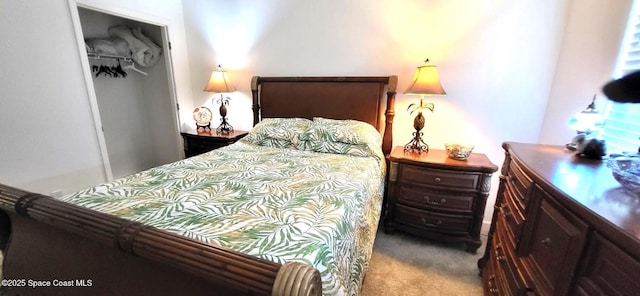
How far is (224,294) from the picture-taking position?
62cm

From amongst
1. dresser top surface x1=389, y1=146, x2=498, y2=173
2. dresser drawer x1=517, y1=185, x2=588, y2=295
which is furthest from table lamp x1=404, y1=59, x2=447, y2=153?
dresser drawer x1=517, y1=185, x2=588, y2=295

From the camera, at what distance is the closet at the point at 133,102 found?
3.02m

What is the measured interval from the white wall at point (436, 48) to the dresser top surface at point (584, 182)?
88 cm

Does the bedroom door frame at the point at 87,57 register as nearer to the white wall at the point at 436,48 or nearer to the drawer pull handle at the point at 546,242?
the white wall at the point at 436,48

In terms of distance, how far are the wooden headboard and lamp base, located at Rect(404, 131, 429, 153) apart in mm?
170

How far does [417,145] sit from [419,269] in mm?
1006

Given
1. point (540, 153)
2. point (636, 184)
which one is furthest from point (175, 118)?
point (636, 184)

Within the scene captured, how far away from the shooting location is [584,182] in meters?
0.89

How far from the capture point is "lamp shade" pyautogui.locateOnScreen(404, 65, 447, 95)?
1999mm

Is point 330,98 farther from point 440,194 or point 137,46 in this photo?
point 137,46

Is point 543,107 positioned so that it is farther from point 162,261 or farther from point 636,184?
point 162,261

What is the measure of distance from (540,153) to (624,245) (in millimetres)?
854

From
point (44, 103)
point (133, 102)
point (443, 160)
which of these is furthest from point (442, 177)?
point (133, 102)

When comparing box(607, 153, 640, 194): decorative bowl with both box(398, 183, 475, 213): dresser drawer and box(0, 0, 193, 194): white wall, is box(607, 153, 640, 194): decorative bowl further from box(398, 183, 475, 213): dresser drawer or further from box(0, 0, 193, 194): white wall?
box(0, 0, 193, 194): white wall
